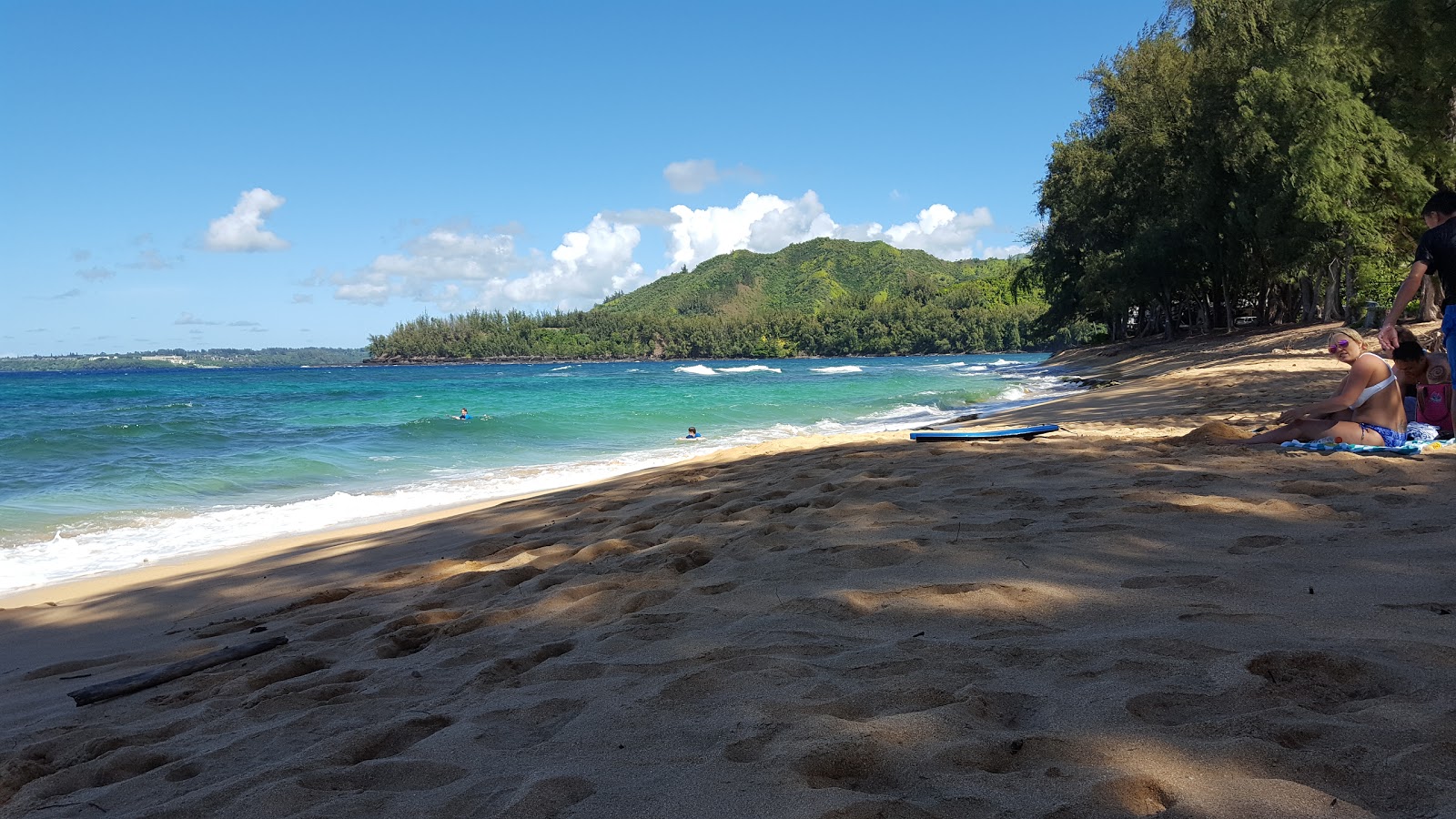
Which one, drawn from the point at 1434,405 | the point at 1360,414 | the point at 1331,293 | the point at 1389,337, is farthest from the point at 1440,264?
the point at 1331,293

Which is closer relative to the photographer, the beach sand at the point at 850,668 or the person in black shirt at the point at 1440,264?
the beach sand at the point at 850,668

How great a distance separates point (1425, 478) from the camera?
15.3 ft

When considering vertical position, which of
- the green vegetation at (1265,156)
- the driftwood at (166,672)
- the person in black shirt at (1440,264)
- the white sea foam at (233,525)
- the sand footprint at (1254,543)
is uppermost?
the green vegetation at (1265,156)

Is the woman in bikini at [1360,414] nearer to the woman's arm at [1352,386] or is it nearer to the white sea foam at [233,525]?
the woman's arm at [1352,386]

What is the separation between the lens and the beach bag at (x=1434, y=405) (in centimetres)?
647

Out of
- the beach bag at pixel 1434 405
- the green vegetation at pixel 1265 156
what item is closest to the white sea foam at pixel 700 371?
the green vegetation at pixel 1265 156

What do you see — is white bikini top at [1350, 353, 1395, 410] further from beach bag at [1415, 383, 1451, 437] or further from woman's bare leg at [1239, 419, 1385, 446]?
beach bag at [1415, 383, 1451, 437]

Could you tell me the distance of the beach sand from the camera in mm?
1984

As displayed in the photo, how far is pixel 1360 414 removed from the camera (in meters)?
6.07

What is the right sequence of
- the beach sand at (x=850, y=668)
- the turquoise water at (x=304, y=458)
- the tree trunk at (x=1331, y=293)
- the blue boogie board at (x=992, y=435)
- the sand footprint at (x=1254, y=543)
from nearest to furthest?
the beach sand at (x=850, y=668) → the sand footprint at (x=1254, y=543) → the blue boogie board at (x=992, y=435) → the turquoise water at (x=304, y=458) → the tree trunk at (x=1331, y=293)

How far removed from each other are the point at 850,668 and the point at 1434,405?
620 centimetres

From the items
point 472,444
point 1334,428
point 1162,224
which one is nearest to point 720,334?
point 1162,224

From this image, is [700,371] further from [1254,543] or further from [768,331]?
[1254,543]

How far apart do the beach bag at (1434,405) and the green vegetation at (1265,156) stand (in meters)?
10.1
